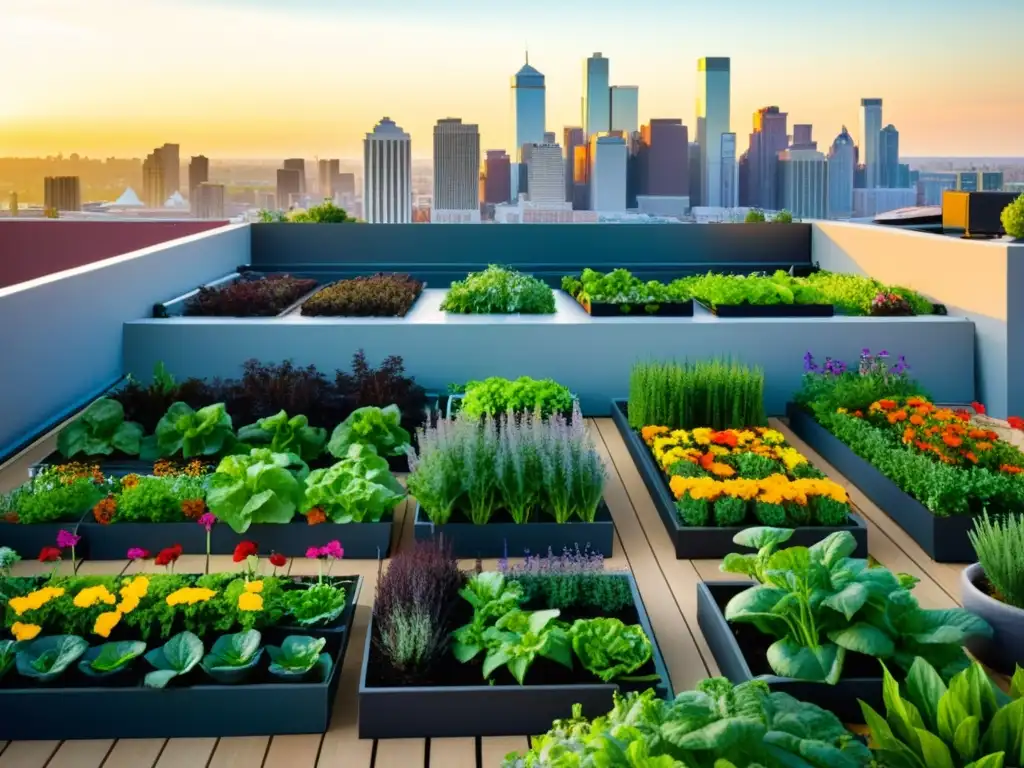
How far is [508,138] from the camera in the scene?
2830 cm

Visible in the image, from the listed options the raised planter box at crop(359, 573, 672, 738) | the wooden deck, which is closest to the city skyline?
the wooden deck

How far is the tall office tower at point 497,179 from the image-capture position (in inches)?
989

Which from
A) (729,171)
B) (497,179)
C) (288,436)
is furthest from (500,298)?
(729,171)

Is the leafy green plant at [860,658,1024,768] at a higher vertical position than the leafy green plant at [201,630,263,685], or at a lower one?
higher

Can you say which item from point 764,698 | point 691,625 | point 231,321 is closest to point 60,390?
point 231,321

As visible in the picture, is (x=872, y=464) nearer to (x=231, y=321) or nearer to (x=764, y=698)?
(x=764, y=698)

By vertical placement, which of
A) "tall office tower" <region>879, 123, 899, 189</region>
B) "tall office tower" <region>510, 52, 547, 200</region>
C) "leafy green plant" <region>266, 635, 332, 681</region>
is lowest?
"leafy green plant" <region>266, 635, 332, 681</region>

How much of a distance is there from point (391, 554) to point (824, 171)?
1987 cm

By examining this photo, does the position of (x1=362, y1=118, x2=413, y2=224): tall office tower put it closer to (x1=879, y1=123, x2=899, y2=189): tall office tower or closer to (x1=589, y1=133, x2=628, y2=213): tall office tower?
(x1=589, y1=133, x2=628, y2=213): tall office tower

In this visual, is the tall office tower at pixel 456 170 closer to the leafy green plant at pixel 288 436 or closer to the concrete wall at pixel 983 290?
the concrete wall at pixel 983 290

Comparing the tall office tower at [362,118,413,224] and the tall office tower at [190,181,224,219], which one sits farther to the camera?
the tall office tower at [362,118,413,224]

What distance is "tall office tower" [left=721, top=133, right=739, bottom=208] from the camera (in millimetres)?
24158

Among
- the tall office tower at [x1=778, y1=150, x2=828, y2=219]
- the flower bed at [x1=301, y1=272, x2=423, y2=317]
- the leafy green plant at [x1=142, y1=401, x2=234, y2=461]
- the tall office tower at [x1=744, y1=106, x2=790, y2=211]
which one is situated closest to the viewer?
the leafy green plant at [x1=142, y1=401, x2=234, y2=461]

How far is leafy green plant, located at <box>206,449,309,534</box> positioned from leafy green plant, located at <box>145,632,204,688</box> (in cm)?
123
